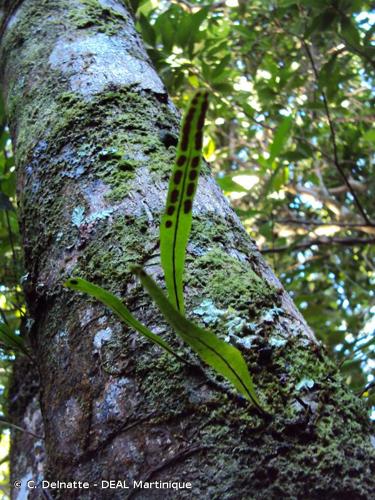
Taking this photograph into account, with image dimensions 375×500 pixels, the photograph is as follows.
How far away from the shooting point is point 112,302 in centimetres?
58

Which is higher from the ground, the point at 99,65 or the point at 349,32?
the point at 349,32

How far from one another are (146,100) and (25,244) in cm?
36

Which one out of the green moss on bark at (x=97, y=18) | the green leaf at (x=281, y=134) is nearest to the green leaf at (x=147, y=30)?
the green leaf at (x=281, y=134)

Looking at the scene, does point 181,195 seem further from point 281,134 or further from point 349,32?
point 349,32

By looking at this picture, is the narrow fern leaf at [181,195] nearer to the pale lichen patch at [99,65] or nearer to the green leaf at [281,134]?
the pale lichen patch at [99,65]

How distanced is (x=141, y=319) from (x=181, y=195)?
20 cm

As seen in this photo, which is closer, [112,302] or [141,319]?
[112,302]

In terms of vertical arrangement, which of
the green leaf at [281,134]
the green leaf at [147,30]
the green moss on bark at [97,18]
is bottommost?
the green moss on bark at [97,18]

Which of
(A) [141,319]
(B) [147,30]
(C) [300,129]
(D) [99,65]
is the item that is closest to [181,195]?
(A) [141,319]

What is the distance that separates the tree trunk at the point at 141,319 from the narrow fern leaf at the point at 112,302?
45 millimetres

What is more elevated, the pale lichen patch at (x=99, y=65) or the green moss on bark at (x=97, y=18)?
the green moss on bark at (x=97, y=18)

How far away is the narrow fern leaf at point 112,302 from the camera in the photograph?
1.87 ft

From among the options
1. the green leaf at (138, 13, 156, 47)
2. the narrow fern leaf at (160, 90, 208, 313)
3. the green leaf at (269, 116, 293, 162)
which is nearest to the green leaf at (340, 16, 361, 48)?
the green leaf at (269, 116, 293, 162)

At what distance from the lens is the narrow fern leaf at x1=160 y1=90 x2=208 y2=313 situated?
503 millimetres
